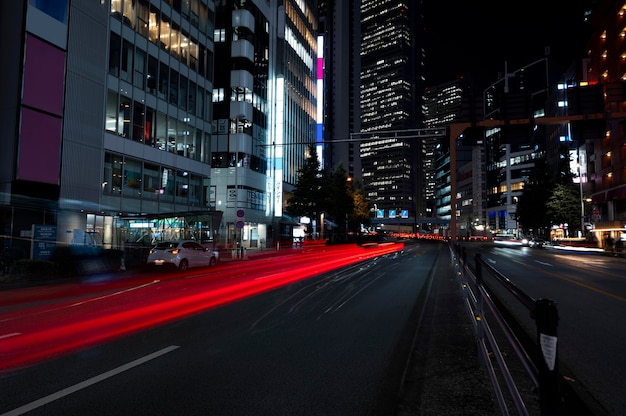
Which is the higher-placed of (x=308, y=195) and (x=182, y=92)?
(x=182, y=92)

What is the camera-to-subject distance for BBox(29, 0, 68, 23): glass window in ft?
76.7

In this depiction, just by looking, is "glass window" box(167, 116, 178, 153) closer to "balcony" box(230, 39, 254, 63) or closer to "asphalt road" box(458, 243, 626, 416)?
"balcony" box(230, 39, 254, 63)

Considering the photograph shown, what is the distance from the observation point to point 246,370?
5598 millimetres

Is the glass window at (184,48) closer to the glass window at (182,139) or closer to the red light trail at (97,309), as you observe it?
the glass window at (182,139)

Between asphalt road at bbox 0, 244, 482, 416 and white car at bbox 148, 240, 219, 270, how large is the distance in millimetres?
12039

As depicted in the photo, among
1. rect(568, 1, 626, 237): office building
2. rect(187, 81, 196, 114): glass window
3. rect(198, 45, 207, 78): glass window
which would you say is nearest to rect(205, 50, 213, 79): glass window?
rect(198, 45, 207, 78): glass window

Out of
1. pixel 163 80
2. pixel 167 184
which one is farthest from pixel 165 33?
pixel 167 184

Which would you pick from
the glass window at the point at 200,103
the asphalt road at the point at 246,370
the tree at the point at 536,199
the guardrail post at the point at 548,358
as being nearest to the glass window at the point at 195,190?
the glass window at the point at 200,103

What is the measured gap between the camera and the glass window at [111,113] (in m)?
28.2

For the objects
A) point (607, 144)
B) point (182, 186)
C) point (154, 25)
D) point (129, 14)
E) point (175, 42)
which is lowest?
point (182, 186)

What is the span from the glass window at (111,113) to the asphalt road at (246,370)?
23153 millimetres

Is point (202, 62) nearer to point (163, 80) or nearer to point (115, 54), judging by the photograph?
point (163, 80)

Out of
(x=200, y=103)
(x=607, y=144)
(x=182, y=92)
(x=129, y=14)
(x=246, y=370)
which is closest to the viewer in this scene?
(x=246, y=370)

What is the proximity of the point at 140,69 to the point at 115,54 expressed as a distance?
8.28ft
